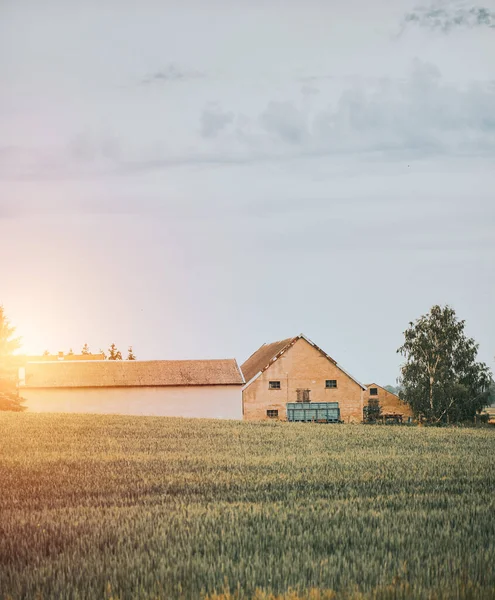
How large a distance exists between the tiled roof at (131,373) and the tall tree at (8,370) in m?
1.30

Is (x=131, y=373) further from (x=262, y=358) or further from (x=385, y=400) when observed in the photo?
(x=385, y=400)

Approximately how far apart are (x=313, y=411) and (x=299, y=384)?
3005 mm

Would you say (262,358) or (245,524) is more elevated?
(262,358)

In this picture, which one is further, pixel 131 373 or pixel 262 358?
pixel 262 358

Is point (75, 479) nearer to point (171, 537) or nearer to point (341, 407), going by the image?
point (171, 537)

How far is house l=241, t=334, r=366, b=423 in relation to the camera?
65.0m

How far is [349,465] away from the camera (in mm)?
20844

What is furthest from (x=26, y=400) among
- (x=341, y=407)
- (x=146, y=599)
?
(x=146, y=599)

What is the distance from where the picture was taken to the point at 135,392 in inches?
2554

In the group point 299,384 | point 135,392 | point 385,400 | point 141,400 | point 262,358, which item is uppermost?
point 262,358

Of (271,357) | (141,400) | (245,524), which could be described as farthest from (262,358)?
(245,524)

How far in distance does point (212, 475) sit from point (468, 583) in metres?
11.1

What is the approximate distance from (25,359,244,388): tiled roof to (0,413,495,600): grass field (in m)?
40.2

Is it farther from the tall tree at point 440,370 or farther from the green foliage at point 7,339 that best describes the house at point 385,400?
the green foliage at point 7,339
